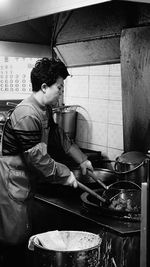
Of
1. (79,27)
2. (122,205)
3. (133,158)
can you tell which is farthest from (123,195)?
(79,27)

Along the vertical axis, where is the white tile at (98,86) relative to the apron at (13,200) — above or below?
above

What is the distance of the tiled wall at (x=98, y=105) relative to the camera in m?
4.46

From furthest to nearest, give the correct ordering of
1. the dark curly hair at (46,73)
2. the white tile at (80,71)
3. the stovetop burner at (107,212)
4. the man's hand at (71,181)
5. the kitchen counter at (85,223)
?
1. the white tile at (80,71)
2. the dark curly hair at (46,73)
3. the man's hand at (71,181)
4. the stovetop burner at (107,212)
5. the kitchen counter at (85,223)

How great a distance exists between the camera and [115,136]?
448cm

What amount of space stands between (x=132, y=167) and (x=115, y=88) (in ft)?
4.27

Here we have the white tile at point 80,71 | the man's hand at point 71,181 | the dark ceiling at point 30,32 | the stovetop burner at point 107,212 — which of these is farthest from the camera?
the white tile at point 80,71

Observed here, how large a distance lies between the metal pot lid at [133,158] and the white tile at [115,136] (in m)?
0.89

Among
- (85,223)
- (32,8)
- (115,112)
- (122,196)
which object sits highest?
(32,8)

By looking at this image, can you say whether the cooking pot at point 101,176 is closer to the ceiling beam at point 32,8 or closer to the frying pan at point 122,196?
the frying pan at point 122,196

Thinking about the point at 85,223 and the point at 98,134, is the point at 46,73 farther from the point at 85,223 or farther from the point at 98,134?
the point at 98,134

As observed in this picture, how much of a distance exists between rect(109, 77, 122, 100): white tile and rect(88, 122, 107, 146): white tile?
12.8 inches

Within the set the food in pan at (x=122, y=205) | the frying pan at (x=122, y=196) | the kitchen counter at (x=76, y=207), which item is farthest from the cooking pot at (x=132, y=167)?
the kitchen counter at (x=76, y=207)

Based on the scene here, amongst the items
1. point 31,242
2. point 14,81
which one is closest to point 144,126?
point 31,242

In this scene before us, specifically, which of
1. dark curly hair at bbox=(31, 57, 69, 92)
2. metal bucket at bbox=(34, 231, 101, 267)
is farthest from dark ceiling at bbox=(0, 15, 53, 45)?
metal bucket at bbox=(34, 231, 101, 267)
